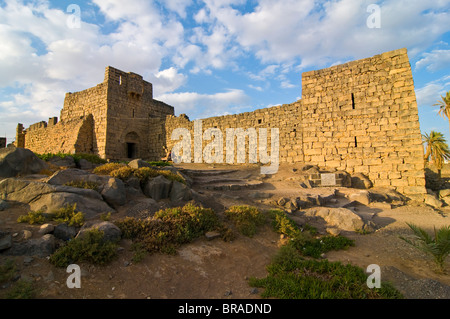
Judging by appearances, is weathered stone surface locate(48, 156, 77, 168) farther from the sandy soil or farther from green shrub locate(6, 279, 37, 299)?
green shrub locate(6, 279, 37, 299)

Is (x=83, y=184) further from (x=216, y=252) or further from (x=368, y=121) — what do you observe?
(x=368, y=121)

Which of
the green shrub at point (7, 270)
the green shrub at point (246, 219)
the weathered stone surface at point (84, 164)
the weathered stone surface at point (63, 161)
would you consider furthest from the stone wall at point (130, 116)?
the green shrub at point (7, 270)

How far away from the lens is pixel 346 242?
20.3ft

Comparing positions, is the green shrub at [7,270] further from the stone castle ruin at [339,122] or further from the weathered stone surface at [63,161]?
the stone castle ruin at [339,122]

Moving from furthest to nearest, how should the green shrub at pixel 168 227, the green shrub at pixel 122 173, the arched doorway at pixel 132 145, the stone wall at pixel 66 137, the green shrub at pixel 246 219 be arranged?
the arched doorway at pixel 132 145 < the stone wall at pixel 66 137 < the green shrub at pixel 122 173 < the green shrub at pixel 246 219 < the green shrub at pixel 168 227

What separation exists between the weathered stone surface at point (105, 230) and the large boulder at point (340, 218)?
589cm

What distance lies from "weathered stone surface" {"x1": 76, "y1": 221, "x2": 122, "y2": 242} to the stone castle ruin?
11565mm

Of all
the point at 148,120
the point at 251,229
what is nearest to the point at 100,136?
the point at 148,120

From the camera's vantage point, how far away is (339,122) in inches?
524

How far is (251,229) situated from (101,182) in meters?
4.65

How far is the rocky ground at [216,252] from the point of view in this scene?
3.79 metres

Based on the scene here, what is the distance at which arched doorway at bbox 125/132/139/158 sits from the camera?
70.5 ft

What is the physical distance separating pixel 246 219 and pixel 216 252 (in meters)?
1.71
